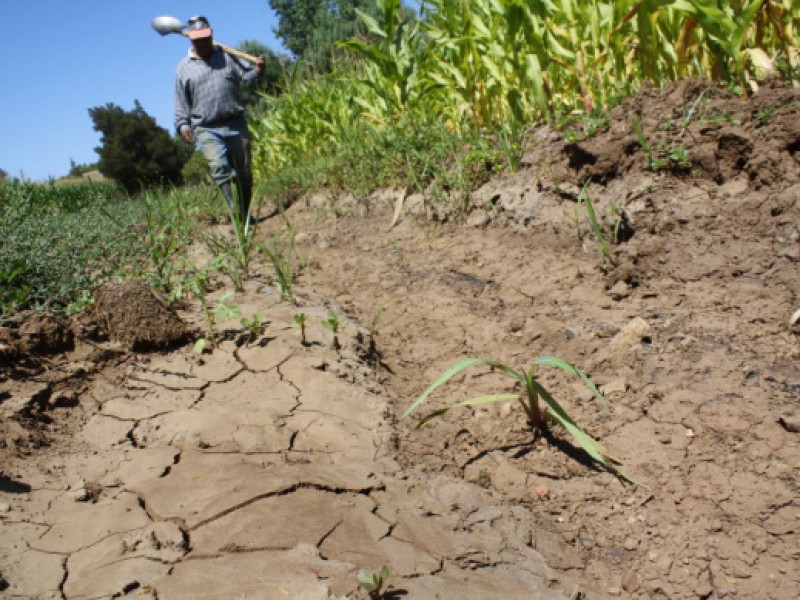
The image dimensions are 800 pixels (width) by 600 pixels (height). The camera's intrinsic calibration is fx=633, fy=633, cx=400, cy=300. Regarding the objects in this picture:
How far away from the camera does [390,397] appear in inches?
101

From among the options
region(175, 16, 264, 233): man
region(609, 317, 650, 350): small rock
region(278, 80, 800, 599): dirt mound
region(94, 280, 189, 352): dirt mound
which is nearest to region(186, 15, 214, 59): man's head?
region(175, 16, 264, 233): man

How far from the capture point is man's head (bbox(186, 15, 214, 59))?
550cm

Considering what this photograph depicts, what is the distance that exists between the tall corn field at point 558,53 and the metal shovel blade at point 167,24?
6.55ft

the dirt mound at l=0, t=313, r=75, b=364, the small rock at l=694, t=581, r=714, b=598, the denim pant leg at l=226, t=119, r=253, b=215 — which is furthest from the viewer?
the denim pant leg at l=226, t=119, r=253, b=215

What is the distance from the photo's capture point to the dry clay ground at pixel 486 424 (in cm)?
158

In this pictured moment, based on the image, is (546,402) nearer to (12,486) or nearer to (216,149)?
(12,486)

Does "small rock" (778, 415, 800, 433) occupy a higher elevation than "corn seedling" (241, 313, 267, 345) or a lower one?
lower

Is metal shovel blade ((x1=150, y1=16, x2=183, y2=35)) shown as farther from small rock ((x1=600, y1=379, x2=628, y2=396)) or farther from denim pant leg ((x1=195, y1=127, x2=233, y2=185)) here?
small rock ((x1=600, y1=379, x2=628, y2=396))

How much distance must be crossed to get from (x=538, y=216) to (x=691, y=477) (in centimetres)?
211

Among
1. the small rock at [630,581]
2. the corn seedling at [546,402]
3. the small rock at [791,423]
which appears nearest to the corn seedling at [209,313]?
the corn seedling at [546,402]

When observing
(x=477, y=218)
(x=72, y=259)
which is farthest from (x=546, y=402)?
(x=72, y=259)

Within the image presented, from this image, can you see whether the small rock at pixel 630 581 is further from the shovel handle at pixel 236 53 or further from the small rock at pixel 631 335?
the shovel handle at pixel 236 53

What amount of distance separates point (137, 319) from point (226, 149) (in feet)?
11.4

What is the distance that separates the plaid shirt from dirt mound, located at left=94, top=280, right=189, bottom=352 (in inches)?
130
